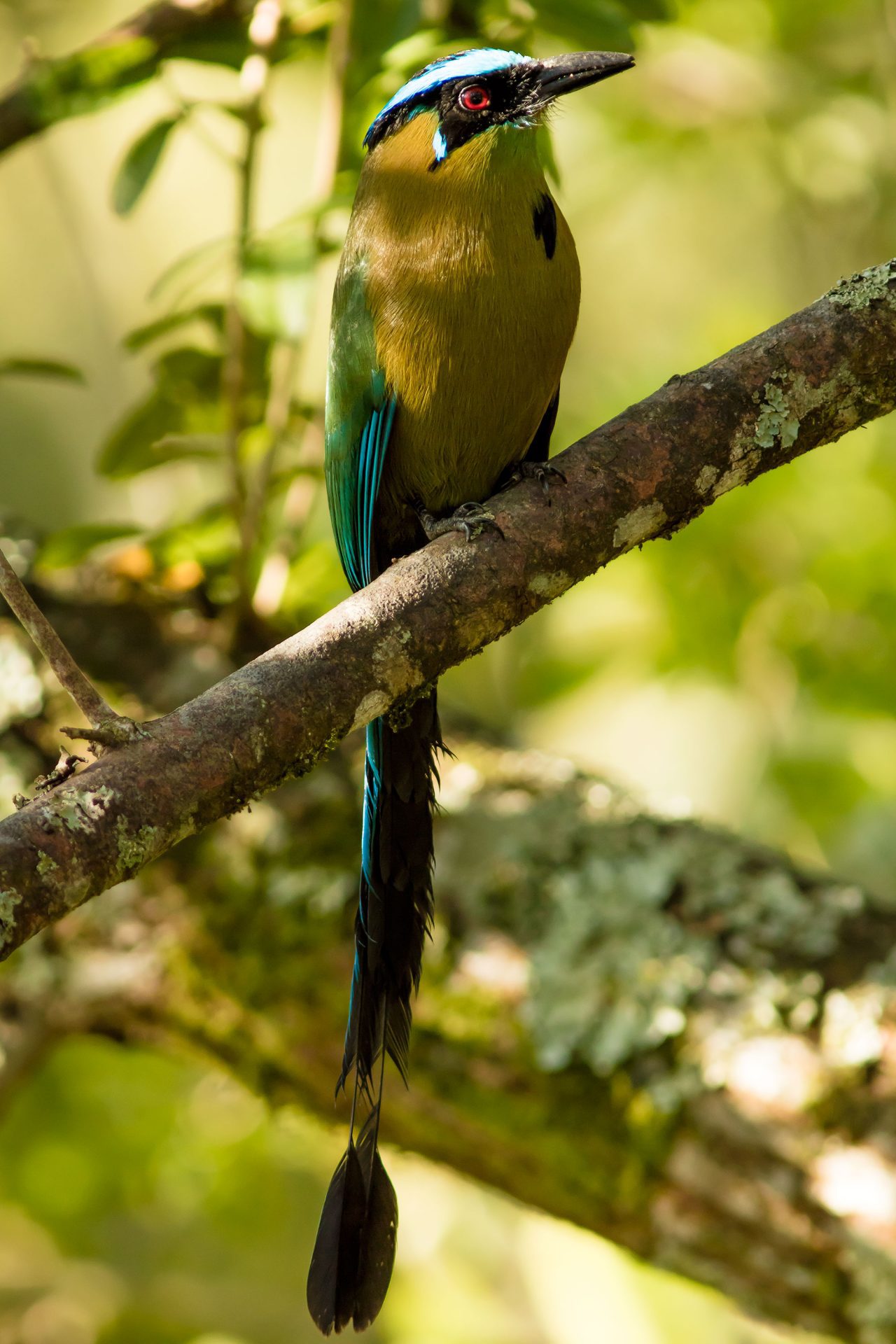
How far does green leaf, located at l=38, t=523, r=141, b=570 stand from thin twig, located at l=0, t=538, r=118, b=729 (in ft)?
4.47

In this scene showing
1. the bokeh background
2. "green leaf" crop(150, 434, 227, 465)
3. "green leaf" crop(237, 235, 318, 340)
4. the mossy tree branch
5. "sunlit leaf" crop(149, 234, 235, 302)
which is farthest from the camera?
"green leaf" crop(150, 434, 227, 465)

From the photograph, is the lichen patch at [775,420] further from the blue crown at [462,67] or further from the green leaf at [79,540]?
the green leaf at [79,540]

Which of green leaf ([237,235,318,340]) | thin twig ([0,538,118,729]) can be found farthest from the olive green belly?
thin twig ([0,538,118,729])

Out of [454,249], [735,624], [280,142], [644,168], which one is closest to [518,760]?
[735,624]

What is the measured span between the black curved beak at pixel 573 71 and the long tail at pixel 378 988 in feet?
3.59

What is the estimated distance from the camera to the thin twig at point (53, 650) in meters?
1.63

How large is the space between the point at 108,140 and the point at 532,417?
16.8 feet

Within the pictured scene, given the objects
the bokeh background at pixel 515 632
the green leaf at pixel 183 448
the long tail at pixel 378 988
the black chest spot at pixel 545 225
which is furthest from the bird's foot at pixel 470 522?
the green leaf at pixel 183 448

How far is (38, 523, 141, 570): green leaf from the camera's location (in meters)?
2.99

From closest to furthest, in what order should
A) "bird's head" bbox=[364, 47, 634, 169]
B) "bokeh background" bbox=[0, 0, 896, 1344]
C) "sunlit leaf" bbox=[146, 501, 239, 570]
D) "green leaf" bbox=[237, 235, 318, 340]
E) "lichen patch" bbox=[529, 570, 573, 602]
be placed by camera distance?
1. "lichen patch" bbox=[529, 570, 573, 602]
2. "bird's head" bbox=[364, 47, 634, 169]
3. "green leaf" bbox=[237, 235, 318, 340]
4. "bokeh background" bbox=[0, 0, 896, 1344]
5. "sunlit leaf" bbox=[146, 501, 239, 570]

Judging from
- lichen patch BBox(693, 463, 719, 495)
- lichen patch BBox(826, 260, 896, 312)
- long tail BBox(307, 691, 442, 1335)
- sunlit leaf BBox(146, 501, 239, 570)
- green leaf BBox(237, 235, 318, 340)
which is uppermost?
green leaf BBox(237, 235, 318, 340)

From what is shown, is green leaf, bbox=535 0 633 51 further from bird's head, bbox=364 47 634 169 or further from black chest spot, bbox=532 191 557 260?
black chest spot, bbox=532 191 557 260

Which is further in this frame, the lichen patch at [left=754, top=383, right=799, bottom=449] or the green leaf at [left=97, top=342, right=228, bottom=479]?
the green leaf at [left=97, top=342, right=228, bottom=479]

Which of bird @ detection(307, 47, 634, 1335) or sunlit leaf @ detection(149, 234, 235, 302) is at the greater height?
sunlit leaf @ detection(149, 234, 235, 302)
